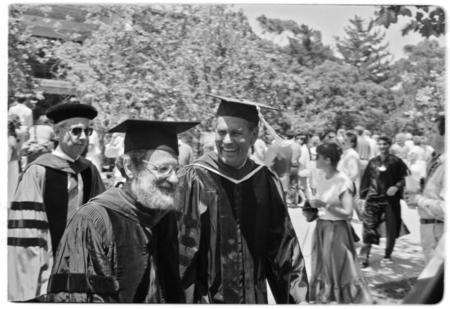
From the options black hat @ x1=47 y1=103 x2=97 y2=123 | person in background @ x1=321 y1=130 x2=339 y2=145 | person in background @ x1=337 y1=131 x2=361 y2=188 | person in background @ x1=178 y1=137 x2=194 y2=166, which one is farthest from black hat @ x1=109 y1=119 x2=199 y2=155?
person in background @ x1=337 y1=131 x2=361 y2=188

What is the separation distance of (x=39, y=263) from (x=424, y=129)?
3444 millimetres

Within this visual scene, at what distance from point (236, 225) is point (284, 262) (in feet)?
1.60

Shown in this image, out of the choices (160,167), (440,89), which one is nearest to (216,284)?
(160,167)

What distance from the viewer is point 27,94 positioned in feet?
16.4

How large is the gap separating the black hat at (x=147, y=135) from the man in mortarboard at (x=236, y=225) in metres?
0.51

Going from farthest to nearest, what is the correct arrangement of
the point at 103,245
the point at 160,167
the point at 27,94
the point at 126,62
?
1. the point at 126,62
2. the point at 27,94
3. the point at 160,167
4. the point at 103,245

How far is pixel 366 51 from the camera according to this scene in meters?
5.23

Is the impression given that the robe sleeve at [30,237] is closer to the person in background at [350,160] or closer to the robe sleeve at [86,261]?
the robe sleeve at [86,261]

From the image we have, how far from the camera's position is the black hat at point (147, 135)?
4.25m

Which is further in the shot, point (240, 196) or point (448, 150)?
point (448, 150)

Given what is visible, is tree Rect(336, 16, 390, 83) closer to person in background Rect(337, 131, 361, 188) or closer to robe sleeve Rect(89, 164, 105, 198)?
person in background Rect(337, 131, 361, 188)

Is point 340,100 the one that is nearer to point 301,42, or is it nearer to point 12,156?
point 301,42

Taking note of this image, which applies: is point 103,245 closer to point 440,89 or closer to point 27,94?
point 27,94

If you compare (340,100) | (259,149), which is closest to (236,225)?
(259,149)
